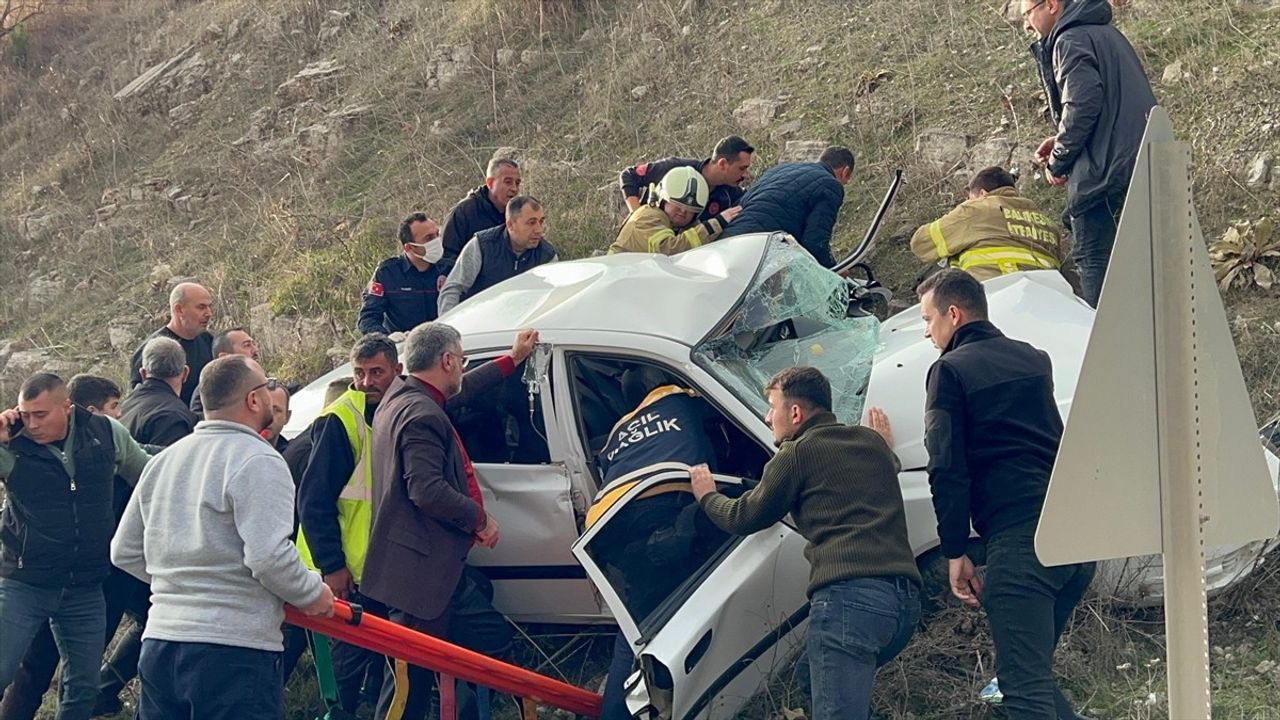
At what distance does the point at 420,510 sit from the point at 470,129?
333 inches

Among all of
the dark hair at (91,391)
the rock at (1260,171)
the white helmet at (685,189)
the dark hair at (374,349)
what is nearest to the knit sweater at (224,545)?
the dark hair at (374,349)

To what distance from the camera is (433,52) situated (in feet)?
45.9

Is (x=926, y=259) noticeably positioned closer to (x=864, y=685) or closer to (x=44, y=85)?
(x=864, y=685)

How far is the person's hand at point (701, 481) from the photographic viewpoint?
4.68 m

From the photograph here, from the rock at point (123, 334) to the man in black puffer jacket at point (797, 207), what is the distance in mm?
6813

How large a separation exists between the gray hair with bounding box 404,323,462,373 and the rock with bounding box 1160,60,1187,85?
5987 mm

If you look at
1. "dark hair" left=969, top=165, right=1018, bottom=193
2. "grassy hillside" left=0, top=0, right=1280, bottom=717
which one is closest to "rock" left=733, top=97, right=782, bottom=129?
"grassy hillside" left=0, top=0, right=1280, bottom=717

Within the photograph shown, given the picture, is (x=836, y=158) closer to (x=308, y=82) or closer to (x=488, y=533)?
(x=488, y=533)

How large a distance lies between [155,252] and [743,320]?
9778 millimetres

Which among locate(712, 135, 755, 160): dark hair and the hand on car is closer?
the hand on car

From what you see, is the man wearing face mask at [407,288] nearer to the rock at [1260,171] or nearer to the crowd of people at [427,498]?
the crowd of people at [427,498]

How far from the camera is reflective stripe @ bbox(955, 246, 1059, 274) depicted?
702cm

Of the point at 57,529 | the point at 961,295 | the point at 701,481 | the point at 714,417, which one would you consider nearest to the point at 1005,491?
the point at 961,295

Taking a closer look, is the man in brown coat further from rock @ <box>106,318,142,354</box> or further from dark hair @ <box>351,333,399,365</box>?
rock @ <box>106,318,142,354</box>
